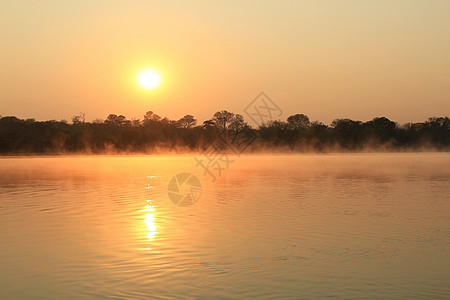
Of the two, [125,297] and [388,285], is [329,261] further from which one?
[125,297]

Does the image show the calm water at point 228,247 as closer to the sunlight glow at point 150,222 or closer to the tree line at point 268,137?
the sunlight glow at point 150,222

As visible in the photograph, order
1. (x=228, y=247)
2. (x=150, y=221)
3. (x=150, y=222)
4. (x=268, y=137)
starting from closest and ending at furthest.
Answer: (x=228, y=247)
(x=150, y=222)
(x=150, y=221)
(x=268, y=137)

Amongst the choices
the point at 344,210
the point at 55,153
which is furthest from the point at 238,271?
the point at 55,153

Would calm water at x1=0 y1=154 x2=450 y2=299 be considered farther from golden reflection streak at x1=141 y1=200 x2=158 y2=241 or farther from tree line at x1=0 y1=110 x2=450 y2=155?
tree line at x1=0 y1=110 x2=450 y2=155

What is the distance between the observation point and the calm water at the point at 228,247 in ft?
33.6

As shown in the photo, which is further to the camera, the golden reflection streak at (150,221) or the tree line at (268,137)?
the tree line at (268,137)

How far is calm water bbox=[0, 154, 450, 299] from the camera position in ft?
33.6

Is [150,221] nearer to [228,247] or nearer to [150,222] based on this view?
[150,222]

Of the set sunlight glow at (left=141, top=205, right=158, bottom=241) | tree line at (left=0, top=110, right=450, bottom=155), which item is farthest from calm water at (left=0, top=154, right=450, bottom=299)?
tree line at (left=0, top=110, right=450, bottom=155)

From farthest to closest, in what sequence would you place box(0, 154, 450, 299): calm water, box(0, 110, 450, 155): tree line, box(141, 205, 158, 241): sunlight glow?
box(0, 110, 450, 155): tree line → box(141, 205, 158, 241): sunlight glow → box(0, 154, 450, 299): calm water

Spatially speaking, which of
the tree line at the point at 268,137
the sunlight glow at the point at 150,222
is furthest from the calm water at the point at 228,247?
the tree line at the point at 268,137

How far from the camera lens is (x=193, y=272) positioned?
11.3 m

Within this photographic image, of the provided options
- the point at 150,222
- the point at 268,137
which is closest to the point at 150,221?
the point at 150,222

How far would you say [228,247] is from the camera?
13.8 m
